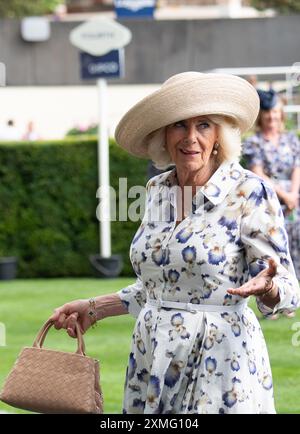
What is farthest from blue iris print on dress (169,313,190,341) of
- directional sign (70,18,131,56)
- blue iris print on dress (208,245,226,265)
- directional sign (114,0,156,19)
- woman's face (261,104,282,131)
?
directional sign (114,0,156,19)

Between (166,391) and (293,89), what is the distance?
78.8ft

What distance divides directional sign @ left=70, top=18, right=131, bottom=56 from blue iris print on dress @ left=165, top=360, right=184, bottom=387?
13561 millimetres

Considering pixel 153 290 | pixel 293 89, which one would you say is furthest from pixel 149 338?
pixel 293 89

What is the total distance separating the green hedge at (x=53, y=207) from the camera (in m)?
18.6

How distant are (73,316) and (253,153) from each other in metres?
6.35

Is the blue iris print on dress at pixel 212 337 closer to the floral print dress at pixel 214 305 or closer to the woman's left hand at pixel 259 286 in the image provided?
the floral print dress at pixel 214 305

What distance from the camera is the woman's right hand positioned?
18.3 ft

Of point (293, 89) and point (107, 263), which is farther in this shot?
point (293, 89)

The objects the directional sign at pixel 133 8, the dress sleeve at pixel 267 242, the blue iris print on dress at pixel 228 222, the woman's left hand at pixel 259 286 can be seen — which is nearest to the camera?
the woman's left hand at pixel 259 286

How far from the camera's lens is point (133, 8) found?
66.6ft

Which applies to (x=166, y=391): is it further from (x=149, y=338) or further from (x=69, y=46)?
(x=69, y=46)

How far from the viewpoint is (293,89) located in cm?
2878

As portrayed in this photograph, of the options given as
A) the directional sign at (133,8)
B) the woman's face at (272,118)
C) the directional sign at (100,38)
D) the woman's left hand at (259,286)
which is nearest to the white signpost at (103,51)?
the directional sign at (100,38)

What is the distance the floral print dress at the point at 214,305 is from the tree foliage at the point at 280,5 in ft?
175
